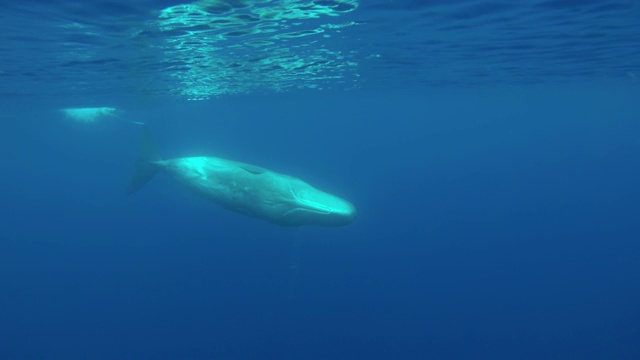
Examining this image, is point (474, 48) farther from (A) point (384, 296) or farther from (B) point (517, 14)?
(A) point (384, 296)

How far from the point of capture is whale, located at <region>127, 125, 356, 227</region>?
1103 cm

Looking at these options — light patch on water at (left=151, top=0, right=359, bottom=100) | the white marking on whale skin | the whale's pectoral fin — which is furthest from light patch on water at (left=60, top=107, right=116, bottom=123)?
the whale's pectoral fin

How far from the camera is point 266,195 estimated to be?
37.6 ft

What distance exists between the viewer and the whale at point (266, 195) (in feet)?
36.2

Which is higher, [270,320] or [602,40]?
[602,40]

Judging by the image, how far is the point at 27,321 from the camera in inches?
1179

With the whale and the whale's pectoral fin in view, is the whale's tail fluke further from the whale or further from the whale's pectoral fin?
the whale's pectoral fin

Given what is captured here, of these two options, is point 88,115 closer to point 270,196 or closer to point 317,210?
point 270,196

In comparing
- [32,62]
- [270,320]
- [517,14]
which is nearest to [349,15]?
[517,14]

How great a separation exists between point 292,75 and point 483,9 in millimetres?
14247

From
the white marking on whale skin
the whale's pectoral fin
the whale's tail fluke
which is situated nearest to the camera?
the white marking on whale skin

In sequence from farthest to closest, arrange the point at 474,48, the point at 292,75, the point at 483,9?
the point at 292,75 < the point at 474,48 < the point at 483,9

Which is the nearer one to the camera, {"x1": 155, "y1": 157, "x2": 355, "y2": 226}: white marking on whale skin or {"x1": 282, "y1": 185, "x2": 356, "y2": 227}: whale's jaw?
{"x1": 282, "y1": 185, "x2": 356, "y2": 227}: whale's jaw

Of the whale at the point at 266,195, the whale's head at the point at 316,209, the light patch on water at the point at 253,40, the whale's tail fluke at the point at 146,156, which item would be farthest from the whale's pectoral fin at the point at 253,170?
the whale's tail fluke at the point at 146,156
